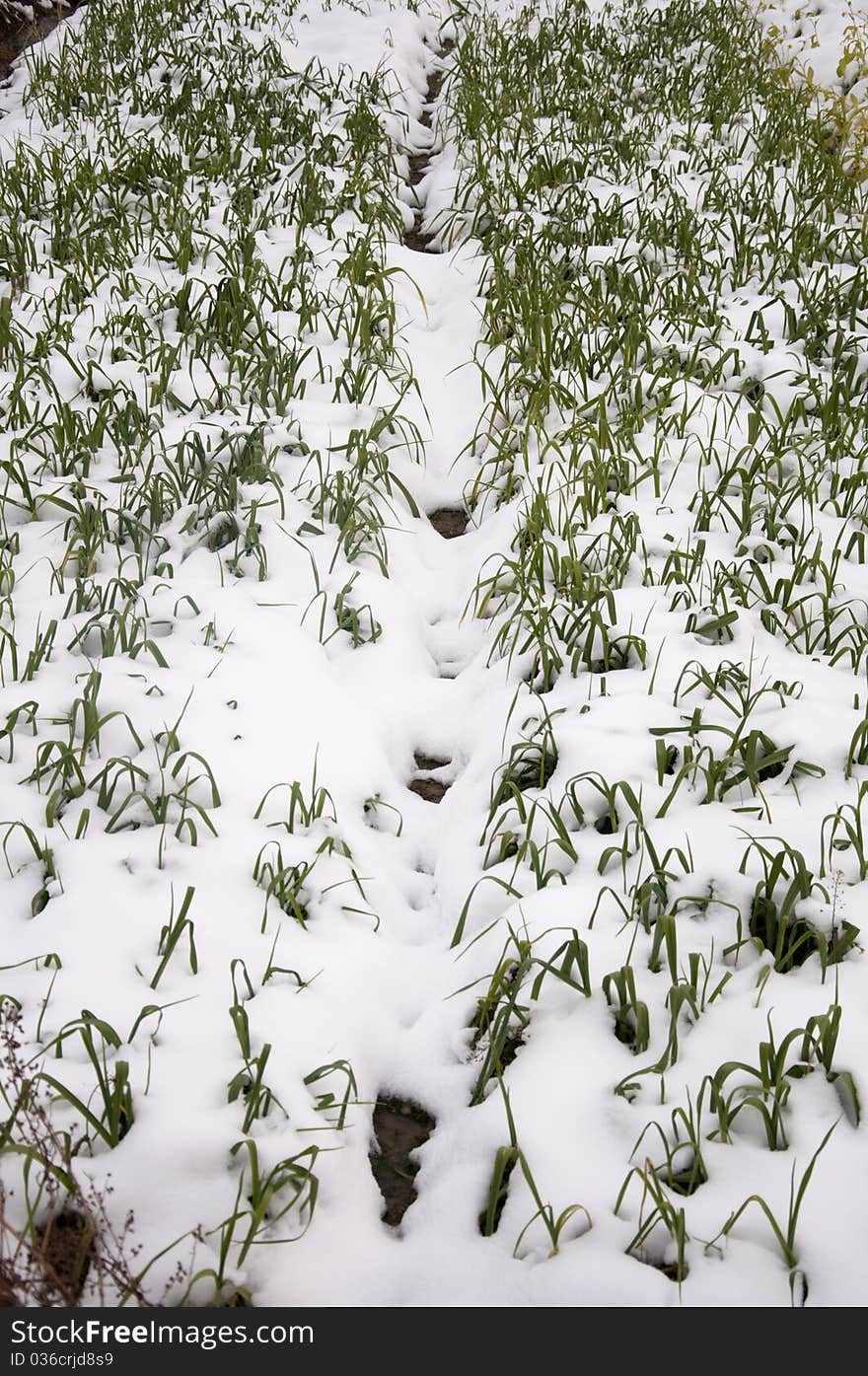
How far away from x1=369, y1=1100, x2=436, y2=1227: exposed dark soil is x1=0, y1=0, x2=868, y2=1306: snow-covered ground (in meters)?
0.04

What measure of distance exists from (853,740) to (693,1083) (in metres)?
1.02

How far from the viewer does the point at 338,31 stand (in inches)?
340

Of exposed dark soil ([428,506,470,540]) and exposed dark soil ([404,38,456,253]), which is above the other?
exposed dark soil ([404,38,456,253])

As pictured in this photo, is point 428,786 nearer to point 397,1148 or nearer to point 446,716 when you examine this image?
point 446,716

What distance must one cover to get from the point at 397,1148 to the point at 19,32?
980 centimetres

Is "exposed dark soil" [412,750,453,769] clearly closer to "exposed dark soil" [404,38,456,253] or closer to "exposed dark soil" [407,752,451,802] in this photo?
"exposed dark soil" [407,752,451,802]

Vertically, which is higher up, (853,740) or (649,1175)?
(853,740)

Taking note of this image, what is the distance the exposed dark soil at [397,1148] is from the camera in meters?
1.94

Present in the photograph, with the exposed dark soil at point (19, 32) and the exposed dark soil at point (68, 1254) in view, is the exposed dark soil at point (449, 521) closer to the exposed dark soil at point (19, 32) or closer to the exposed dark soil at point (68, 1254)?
the exposed dark soil at point (68, 1254)

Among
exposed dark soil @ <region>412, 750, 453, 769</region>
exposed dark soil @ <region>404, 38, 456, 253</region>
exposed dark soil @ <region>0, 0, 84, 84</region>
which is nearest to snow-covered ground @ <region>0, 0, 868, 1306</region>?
exposed dark soil @ <region>412, 750, 453, 769</region>

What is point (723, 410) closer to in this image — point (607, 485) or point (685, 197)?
point (607, 485)

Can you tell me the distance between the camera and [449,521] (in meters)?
4.19

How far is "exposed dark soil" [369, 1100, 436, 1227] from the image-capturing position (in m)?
1.94

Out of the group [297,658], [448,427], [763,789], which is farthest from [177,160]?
[763,789]
